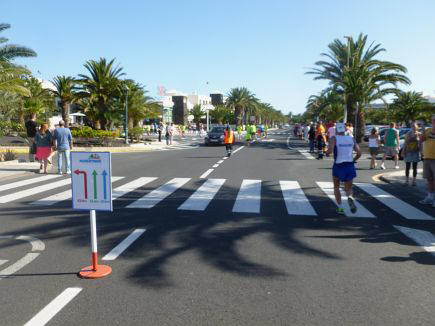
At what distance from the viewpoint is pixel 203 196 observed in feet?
31.1

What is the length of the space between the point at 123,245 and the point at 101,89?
1153 inches

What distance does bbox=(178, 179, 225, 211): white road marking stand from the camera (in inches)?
324

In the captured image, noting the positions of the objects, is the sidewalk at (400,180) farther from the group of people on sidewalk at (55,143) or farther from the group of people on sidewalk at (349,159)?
the group of people on sidewalk at (55,143)

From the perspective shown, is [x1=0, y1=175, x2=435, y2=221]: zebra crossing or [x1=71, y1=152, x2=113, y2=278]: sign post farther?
[x1=0, y1=175, x2=435, y2=221]: zebra crossing

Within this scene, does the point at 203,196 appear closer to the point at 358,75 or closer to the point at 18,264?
the point at 18,264

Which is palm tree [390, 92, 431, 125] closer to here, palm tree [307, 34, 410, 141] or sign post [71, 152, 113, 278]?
palm tree [307, 34, 410, 141]

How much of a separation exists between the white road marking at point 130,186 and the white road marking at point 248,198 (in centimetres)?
273

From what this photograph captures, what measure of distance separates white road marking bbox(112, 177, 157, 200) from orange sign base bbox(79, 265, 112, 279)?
459 centimetres

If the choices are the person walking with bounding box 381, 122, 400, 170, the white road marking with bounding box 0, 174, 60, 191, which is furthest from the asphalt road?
the person walking with bounding box 381, 122, 400, 170

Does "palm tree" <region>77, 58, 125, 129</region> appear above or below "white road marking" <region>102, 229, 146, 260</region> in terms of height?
above

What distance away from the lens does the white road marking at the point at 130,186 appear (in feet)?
32.0

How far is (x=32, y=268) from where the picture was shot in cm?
480

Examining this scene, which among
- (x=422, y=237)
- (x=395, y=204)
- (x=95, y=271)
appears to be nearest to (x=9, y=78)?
(x=95, y=271)

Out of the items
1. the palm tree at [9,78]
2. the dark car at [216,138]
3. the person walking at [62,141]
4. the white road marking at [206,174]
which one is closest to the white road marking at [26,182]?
the person walking at [62,141]
